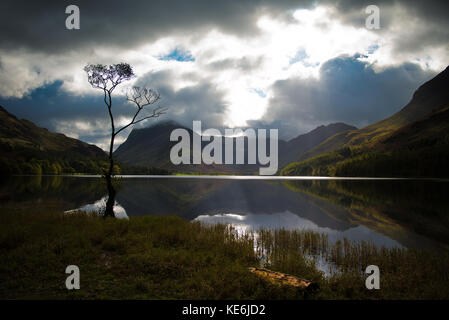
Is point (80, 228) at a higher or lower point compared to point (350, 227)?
higher

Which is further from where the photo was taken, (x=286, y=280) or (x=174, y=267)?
(x=174, y=267)

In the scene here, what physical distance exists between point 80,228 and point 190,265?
12.4 meters

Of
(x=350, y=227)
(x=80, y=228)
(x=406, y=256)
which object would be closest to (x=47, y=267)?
(x=80, y=228)

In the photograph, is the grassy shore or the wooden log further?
the wooden log

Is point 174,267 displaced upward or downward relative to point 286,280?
downward

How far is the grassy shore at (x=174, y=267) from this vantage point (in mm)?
10328

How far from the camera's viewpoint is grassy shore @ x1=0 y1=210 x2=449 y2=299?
10328 mm

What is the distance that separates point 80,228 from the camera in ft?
66.8

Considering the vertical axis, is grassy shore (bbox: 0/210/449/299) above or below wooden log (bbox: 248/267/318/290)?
below

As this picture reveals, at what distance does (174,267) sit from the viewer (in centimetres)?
1297

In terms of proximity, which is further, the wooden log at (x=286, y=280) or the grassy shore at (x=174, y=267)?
the wooden log at (x=286, y=280)
